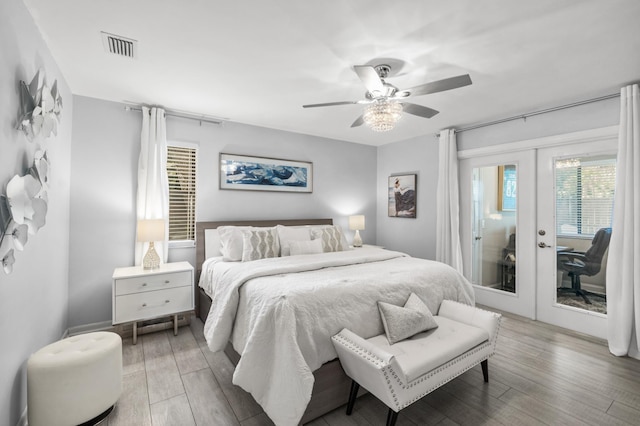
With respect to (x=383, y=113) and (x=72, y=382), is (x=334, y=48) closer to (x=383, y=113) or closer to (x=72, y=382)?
(x=383, y=113)

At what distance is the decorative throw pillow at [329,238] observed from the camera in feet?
12.6

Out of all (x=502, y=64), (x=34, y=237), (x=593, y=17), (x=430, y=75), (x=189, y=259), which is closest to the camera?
(x=593, y=17)

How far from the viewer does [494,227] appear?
13.1ft

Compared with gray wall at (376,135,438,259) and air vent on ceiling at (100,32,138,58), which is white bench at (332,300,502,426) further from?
air vent on ceiling at (100,32,138,58)

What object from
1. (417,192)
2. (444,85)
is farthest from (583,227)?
(444,85)

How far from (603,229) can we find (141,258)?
16.4 ft

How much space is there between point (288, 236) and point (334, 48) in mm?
2181

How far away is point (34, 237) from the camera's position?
195 cm

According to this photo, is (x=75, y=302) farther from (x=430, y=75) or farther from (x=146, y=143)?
(x=430, y=75)

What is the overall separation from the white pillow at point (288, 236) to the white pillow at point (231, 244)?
1.48 ft

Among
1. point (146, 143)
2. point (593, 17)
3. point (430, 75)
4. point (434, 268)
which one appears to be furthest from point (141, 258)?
point (593, 17)

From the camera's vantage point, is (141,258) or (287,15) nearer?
(287,15)

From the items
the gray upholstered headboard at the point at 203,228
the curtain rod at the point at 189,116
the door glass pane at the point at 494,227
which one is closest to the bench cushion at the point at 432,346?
the door glass pane at the point at 494,227

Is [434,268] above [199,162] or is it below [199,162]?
below
